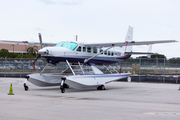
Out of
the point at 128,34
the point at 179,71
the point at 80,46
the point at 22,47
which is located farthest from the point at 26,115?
the point at 22,47

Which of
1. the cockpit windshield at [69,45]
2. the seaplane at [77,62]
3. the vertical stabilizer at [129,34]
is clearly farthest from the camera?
the vertical stabilizer at [129,34]

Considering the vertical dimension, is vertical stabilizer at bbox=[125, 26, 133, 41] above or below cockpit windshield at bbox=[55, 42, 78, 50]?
above

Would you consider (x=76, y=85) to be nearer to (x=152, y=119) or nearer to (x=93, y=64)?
(x=93, y=64)

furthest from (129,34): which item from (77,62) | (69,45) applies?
(69,45)

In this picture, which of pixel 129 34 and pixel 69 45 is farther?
A: pixel 129 34

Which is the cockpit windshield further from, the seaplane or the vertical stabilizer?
the vertical stabilizer

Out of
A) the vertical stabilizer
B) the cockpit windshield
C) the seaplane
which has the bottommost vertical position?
the seaplane

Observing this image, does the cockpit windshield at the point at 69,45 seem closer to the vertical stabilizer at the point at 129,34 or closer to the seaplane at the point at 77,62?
the seaplane at the point at 77,62

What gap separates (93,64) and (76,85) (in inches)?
153

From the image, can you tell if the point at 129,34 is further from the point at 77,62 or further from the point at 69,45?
the point at 69,45

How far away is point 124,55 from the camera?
21.9m

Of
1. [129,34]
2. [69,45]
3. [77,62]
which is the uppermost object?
[129,34]

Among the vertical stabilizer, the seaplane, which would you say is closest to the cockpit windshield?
the seaplane

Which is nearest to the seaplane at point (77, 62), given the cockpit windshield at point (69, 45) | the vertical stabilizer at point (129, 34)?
the cockpit windshield at point (69, 45)
